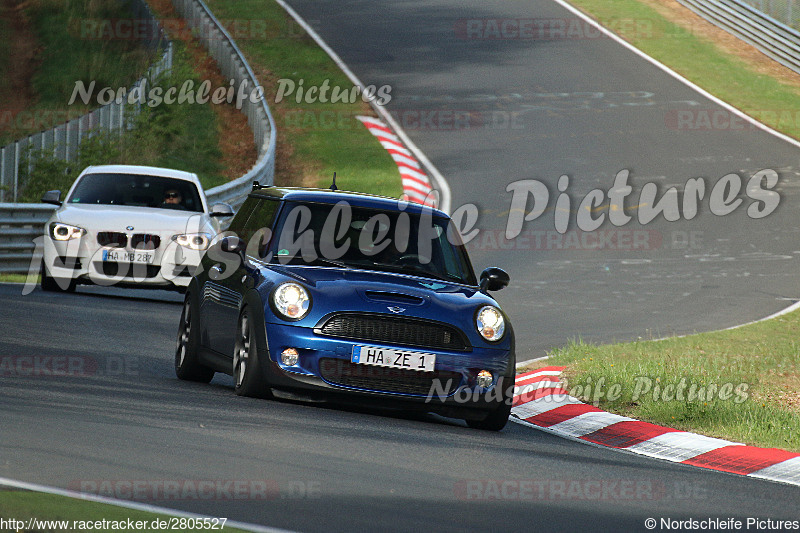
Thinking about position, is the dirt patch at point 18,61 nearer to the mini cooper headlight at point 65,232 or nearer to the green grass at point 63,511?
the mini cooper headlight at point 65,232

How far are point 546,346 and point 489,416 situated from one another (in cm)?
509

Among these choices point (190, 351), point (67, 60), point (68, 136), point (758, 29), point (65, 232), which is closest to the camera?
point (190, 351)

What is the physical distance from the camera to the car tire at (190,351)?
11.0m

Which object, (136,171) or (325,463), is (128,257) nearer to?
(136,171)

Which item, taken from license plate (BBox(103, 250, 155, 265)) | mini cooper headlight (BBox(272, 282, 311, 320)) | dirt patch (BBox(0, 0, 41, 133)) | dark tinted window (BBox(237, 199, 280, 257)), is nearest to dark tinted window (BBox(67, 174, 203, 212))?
license plate (BBox(103, 250, 155, 265))

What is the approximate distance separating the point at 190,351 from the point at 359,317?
214 cm

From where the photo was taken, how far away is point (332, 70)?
36438 millimetres

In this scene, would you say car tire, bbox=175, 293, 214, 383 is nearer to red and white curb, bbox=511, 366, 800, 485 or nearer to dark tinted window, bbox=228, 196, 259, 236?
dark tinted window, bbox=228, 196, 259, 236

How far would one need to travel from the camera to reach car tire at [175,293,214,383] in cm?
1101

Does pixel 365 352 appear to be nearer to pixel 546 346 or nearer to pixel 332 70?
pixel 546 346

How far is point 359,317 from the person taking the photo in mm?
9383

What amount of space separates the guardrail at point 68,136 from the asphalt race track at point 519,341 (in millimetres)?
5726

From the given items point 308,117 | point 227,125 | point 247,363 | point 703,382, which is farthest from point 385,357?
point 308,117

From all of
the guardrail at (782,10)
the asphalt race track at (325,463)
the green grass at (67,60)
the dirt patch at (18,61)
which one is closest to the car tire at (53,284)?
the asphalt race track at (325,463)
